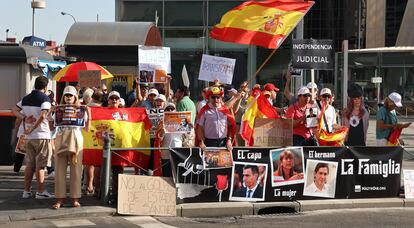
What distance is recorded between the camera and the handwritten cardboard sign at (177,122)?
9664 mm

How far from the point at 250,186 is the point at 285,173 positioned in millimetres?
586

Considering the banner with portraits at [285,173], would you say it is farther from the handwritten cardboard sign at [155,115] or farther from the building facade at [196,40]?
the building facade at [196,40]

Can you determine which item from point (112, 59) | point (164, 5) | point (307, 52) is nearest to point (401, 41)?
point (164, 5)

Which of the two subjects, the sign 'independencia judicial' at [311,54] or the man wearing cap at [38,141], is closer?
the man wearing cap at [38,141]

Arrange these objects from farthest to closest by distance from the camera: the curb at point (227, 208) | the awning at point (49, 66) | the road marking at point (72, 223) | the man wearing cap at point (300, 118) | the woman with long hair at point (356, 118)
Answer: the awning at point (49, 66) < the woman with long hair at point (356, 118) < the man wearing cap at point (300, 118) < the curb at point (227, 208) < the road marking at point (72, 223)

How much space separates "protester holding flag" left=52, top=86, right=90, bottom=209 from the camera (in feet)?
30.3

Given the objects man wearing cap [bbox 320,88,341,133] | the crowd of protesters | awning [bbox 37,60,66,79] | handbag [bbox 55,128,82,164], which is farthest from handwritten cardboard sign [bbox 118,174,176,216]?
awning [bbox 37,60,66,79]

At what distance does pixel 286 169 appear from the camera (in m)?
9.90

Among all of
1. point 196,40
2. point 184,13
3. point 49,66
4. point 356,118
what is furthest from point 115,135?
point 184,13

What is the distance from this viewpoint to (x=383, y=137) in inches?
430

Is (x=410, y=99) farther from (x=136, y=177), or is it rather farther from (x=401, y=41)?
(x=136, y=177)

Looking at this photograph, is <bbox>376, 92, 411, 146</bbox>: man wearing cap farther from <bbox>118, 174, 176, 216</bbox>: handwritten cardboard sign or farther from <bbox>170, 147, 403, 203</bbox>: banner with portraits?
<bbox>118, 174, 176, 216</bbox>: handwritten cardboard sign

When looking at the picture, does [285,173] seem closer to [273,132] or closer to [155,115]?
[273,132]

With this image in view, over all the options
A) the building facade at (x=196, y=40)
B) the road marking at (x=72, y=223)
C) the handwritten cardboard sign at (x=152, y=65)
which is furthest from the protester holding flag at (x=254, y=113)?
the building facade at (x=196, y=40)
